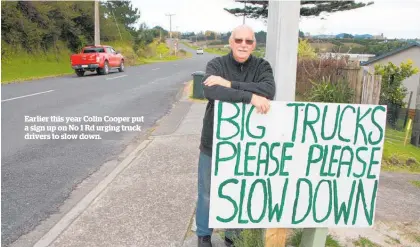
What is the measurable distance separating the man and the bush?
742cm

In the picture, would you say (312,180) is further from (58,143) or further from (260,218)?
(58,143)

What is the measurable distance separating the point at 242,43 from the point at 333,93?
7.60m

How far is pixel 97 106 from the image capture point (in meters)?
10.6

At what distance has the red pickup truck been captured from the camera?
817 inches

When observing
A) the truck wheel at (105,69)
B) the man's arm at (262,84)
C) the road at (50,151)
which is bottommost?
the road at (50,151)

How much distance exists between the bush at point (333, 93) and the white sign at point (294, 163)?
7196 mm

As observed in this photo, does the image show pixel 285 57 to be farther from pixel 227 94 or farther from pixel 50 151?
pixel 50 151

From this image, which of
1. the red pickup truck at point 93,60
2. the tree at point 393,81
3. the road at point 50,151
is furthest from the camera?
the red pickup truck at point 93,60

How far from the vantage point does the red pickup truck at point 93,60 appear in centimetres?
2075

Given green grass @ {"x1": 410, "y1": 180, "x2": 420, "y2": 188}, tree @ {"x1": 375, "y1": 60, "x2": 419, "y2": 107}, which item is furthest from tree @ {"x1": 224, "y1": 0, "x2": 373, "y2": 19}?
green grass @ {"x1": 410, "y1": 180, "x2": 420, "y2": 188}

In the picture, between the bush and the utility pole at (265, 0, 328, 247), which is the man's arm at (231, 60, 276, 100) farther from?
the bush

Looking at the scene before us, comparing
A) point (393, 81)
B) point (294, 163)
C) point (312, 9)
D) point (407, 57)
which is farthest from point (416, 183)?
point (407, 57)

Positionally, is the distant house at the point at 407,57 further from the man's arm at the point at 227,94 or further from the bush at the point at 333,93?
the man's arm at the point at 227,94

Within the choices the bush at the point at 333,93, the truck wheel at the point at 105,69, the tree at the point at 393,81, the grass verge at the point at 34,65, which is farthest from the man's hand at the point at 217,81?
the truck wheel at the point at 105,69
